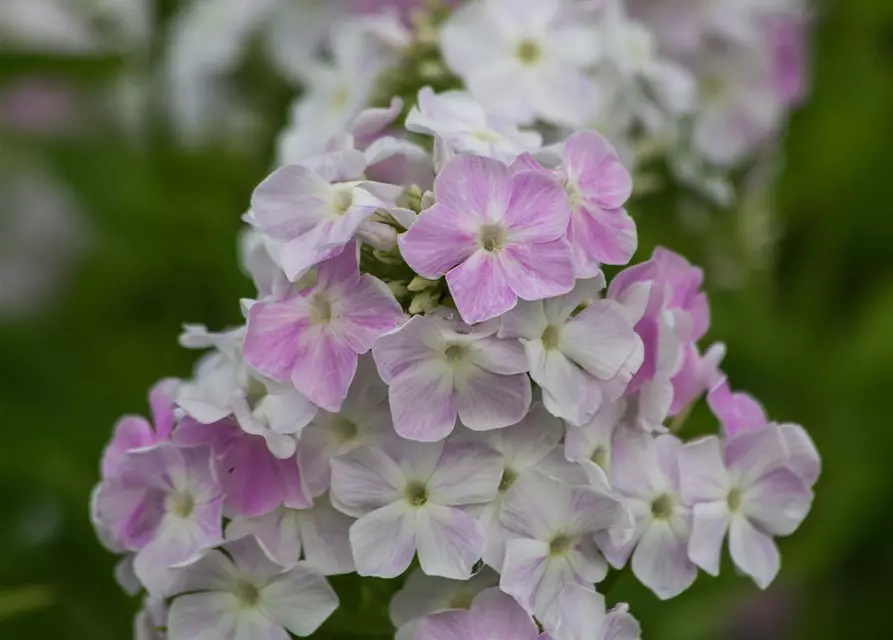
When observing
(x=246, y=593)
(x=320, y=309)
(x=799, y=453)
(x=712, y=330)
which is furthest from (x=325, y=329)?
(x=712, y=330)

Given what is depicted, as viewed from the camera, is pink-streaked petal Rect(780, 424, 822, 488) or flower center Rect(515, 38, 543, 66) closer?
pink-streaked petal Rect(780, 424, 822, 488)

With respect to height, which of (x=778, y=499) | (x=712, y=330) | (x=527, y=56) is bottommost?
(x=712, y=330)

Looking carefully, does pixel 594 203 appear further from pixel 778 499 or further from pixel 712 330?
pixel 712 330

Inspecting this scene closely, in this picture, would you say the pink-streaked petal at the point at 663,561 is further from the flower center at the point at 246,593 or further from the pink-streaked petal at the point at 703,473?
the flower center at the point at 246,593

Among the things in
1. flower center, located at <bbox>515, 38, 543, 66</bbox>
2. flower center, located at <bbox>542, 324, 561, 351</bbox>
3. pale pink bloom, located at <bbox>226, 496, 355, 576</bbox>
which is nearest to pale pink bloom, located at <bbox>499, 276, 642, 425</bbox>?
flower center, located at <bbox>542, 324, 561, 351</bbox>

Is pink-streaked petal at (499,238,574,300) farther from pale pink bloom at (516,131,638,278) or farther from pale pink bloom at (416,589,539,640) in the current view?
pale pink bloom at (416,589,539,640)

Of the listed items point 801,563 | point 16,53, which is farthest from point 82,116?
point 801,563
